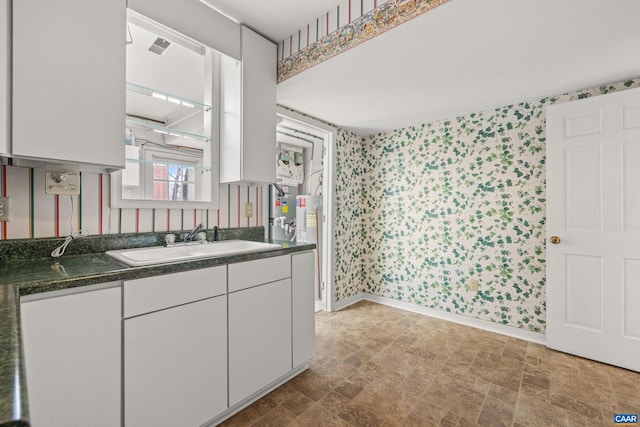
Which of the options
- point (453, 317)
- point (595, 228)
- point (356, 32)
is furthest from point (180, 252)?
point (595, 228)

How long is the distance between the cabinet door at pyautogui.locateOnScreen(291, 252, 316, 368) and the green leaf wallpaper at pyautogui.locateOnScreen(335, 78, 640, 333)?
4.20ft

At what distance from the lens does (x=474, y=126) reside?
286 cm

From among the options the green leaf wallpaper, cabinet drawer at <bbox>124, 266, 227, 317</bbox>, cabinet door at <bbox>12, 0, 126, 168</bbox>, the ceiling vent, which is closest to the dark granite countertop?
cabinet drawer at <bbox>124, 266, 227, 317</bbox>

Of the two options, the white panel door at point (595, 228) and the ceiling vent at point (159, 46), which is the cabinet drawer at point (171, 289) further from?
the white panel door at point (595, 228)

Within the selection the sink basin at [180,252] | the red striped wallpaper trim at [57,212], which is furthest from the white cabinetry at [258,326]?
the red striped wallpaper trim at [57,212]

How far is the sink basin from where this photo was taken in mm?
1384

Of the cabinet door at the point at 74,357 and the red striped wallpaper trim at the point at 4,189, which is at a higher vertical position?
the red striped wallpaper trim at the point at 4,189

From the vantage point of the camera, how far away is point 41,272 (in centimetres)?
113

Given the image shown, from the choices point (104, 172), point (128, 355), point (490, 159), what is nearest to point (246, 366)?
point (128, 355)

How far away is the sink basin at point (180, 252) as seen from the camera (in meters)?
1.38

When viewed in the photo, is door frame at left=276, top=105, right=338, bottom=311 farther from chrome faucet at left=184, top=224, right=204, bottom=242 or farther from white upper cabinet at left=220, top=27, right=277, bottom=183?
chrome faucet at left=184, top=224, right=204, bottom=242

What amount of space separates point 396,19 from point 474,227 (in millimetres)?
2119

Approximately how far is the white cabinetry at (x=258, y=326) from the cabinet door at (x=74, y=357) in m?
0.54

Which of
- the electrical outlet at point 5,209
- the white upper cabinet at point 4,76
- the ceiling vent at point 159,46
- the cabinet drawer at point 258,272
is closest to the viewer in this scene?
the white upper cabinet at point 4,76
